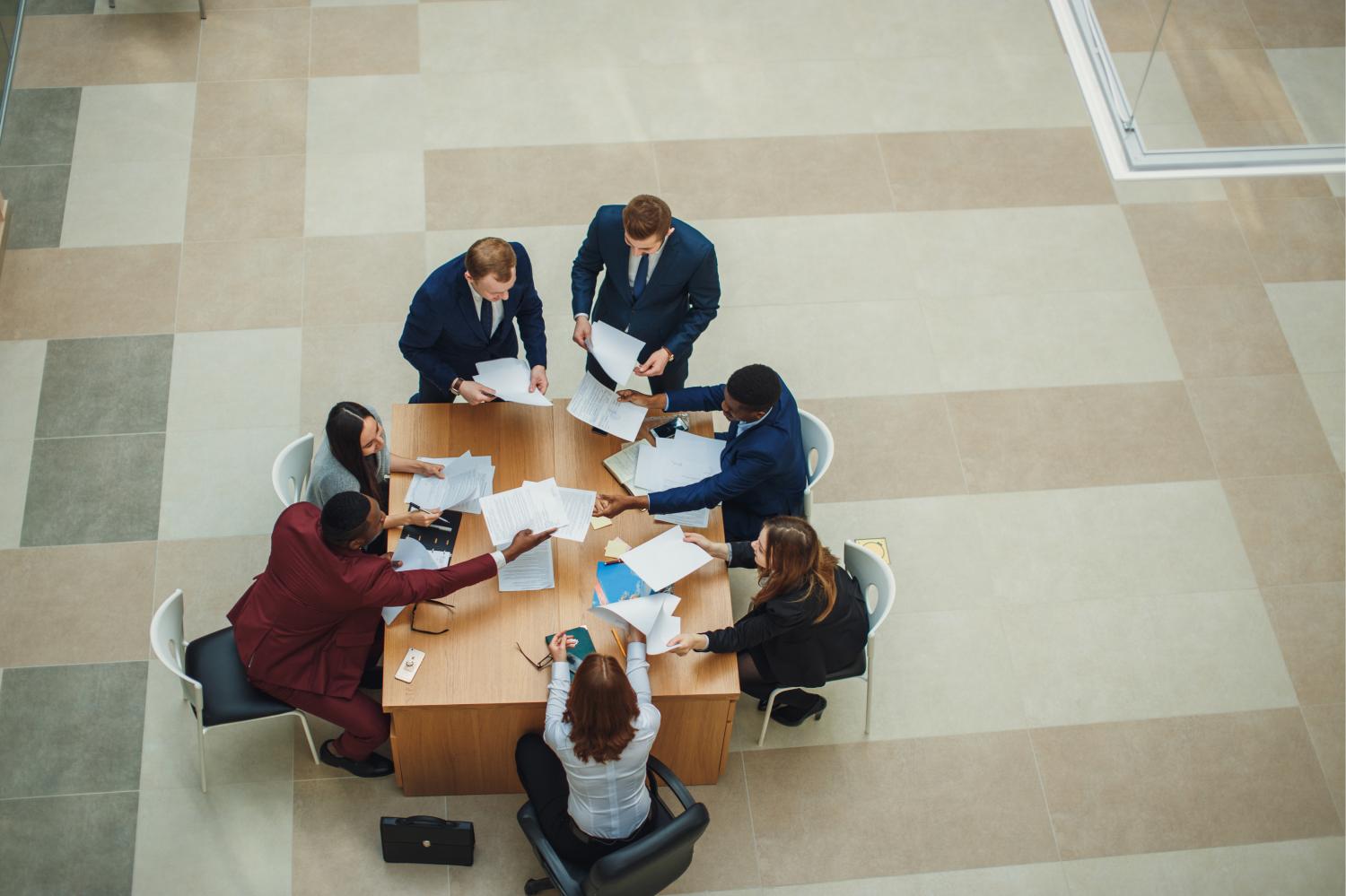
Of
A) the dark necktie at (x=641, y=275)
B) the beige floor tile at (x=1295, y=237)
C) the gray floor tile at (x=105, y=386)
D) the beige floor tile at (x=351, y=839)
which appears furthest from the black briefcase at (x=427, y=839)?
the beige floor tile at (x=1295, y=237)

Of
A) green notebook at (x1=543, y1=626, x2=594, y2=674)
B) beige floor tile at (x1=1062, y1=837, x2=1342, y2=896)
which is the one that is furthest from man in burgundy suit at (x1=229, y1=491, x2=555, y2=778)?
beige floor tile at (x1=1062, y1=837, x2=1342, y2=896)

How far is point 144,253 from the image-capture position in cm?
588

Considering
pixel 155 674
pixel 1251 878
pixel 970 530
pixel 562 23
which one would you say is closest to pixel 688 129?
pixel 562 23

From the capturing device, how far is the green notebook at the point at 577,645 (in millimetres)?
3908

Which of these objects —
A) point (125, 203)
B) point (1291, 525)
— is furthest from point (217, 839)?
point (1291, 525)

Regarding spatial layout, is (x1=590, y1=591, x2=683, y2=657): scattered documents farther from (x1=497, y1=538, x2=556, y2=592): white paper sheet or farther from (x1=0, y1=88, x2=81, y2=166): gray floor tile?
(x1=0, y1=88, x2=81, y2=166): gray floor tile

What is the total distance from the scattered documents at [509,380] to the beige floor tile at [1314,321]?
13.9ft

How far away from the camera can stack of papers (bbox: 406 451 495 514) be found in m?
4.26

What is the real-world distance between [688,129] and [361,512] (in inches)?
144

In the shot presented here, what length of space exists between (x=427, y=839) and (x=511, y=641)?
92cm

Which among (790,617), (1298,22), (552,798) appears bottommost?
(552,798)

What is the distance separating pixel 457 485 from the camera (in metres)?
4.30

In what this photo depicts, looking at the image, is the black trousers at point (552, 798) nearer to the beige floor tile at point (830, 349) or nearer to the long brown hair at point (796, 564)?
the long brown hair at point (796, 564)

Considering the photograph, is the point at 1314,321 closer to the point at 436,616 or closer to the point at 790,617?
the point at 790,617
